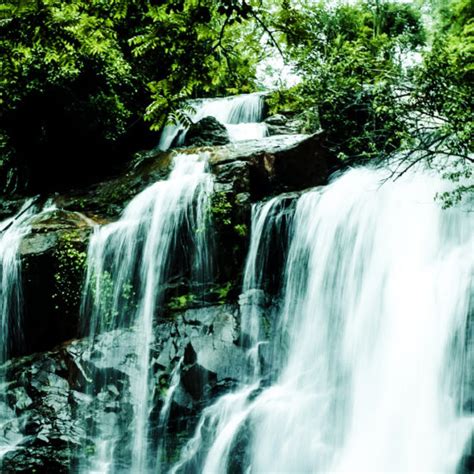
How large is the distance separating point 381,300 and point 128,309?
3.91m

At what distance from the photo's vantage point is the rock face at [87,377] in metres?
6.65

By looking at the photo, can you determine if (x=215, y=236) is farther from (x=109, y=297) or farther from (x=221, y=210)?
(x=109, y=297)

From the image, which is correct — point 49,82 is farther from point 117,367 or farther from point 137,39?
point 137,39

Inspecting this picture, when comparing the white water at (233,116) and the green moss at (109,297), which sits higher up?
the white water at (233,116)

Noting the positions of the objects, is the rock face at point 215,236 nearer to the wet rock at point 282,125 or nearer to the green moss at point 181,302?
the green moss at point 181,302

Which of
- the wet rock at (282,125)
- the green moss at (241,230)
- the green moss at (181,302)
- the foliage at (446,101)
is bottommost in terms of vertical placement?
the green moss at (181,302)

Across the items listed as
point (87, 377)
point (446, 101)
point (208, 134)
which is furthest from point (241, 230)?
point (208, 134)

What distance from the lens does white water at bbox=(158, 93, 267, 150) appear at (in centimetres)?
1206

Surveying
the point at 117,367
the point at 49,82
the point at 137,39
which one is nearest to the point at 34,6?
the point at 137,39

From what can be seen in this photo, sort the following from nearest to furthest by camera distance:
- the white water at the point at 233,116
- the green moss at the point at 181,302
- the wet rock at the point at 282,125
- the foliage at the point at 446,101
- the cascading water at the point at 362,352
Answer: the cascading water at the point at 362,352, the foliage at the point at 446,101, the green moss at the point at 181,302, the wet rock at the point at 282,125, the white water at the point at 233,116

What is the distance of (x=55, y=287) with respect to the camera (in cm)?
784

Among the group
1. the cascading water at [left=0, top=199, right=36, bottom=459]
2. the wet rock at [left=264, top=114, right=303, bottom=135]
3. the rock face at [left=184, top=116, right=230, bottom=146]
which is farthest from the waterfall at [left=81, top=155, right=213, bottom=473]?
the wet rock at [left=264, top=114, right=303, bottom=135]

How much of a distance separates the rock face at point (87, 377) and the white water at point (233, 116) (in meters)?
5.89

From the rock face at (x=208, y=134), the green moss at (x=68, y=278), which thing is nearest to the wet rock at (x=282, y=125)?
the rock face at (x=208, y=134)
